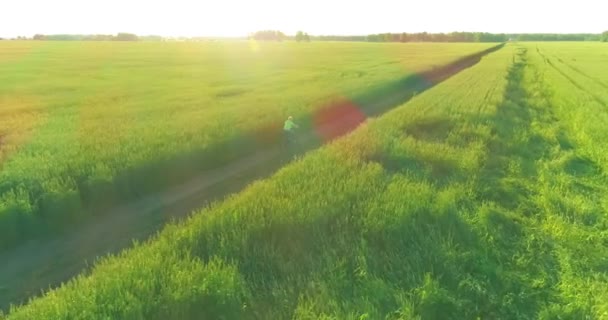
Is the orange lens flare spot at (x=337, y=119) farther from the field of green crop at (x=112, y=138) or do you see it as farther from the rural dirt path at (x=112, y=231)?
the rural dirt path at (x=112, y=231)

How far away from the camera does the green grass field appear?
424 cm

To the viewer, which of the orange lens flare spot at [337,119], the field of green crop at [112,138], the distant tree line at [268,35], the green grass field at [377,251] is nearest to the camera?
the green grass field at [377,251]

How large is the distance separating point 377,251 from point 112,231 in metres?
4.41

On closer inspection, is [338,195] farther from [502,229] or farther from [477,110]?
[477,110]

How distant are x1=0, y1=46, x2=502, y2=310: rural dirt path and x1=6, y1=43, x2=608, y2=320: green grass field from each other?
128 cm

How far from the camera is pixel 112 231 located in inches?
289

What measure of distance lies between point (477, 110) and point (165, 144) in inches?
433

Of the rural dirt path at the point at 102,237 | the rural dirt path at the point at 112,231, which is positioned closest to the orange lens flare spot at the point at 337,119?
the rural dirt path at the point at 112,231

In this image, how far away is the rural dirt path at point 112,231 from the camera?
5902mm

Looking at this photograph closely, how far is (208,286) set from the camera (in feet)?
14.2

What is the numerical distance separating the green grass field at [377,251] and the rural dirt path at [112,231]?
50.5 inches

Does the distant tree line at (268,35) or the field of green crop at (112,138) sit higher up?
the distant tree line at (268,35)

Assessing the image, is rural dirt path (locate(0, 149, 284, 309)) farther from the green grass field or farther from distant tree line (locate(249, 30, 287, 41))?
distant tree line (locate(249, 30, 287, 41))

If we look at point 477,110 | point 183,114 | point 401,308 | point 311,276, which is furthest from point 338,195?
point 477,110
